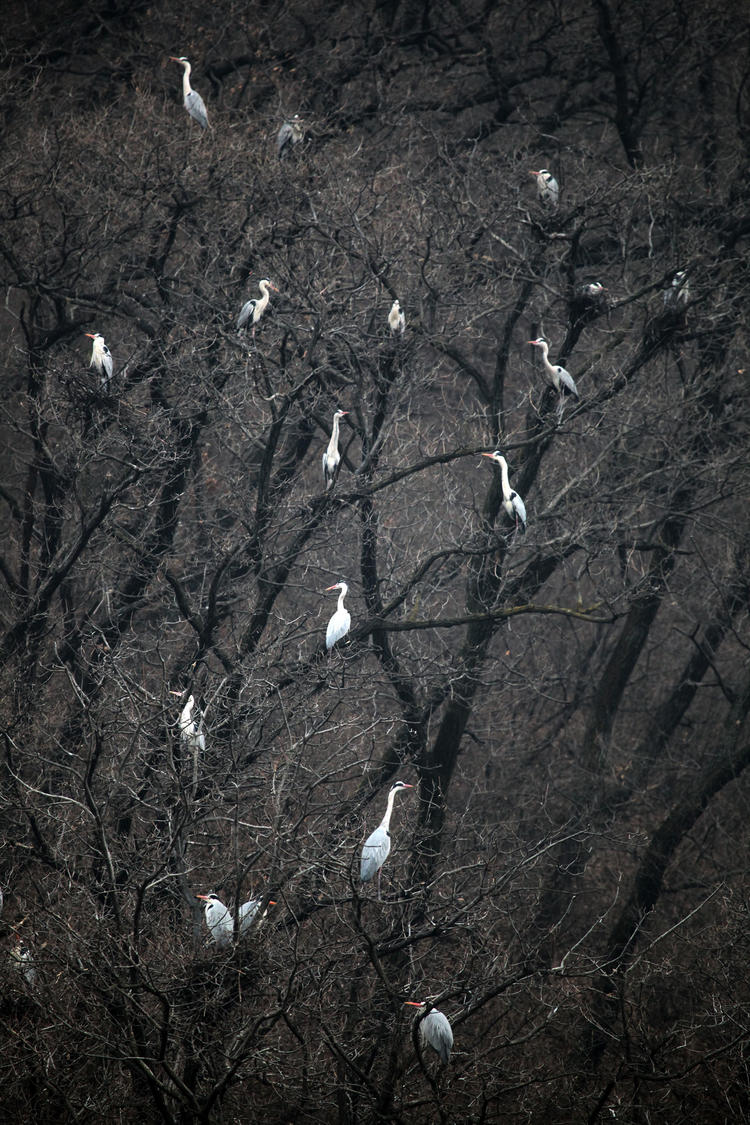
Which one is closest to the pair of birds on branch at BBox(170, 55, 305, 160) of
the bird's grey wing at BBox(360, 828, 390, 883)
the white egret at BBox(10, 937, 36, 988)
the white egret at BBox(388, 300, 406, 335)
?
the white egret at BBox(388, 300, 406, 335)

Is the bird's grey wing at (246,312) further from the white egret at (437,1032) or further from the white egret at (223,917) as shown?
the white egret at (437,1032)

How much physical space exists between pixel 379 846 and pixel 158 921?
78.0 inches

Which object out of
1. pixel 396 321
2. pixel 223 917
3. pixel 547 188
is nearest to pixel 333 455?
pixel 396 321

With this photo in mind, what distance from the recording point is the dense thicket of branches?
8.96 meters

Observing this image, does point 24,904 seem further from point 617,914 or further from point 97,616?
point 617,914

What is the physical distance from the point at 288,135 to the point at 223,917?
12.3 m

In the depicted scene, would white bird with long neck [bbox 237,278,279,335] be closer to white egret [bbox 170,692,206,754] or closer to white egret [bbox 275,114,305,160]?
white egret [bbox 275,114,305,160]

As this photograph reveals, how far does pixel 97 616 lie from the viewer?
15.3 meters

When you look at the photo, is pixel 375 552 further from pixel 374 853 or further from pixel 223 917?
pixel 223 917

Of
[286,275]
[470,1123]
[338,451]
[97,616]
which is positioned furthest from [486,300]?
[470,1123]

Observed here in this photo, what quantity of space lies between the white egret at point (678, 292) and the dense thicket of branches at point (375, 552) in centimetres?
23

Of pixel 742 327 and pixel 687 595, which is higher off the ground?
pixel 742 327

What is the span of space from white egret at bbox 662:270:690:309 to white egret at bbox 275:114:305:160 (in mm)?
5850

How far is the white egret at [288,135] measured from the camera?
16.5 metres
